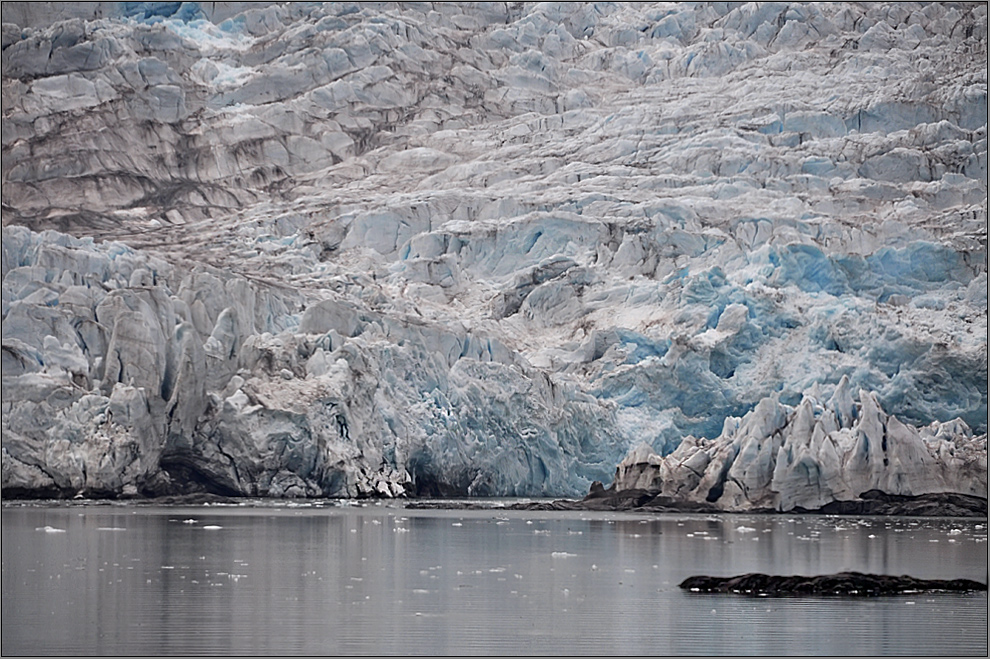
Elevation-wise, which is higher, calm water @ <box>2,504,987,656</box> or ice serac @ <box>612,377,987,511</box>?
ice serac @ <box>612,377,987,511</box>

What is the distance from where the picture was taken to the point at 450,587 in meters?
12.0

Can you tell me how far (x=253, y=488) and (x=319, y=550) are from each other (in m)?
6.87

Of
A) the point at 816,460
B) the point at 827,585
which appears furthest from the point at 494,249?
the point at 827,585

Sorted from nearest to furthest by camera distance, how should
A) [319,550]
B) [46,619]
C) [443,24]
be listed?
1. [46,619]
2. [319,550]
3. [443,24]

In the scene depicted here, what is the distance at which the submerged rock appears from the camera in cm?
1158

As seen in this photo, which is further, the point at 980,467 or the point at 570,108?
the point at 570,108

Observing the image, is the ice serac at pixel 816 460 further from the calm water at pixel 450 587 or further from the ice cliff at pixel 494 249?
the calm water at pixel 450 587

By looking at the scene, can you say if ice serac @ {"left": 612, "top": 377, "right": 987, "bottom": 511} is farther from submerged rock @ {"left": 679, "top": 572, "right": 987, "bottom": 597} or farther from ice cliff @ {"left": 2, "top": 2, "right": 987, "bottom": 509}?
submerged rock @ {"left": 679, "top": 572, "right": 987, "bottom": 597}

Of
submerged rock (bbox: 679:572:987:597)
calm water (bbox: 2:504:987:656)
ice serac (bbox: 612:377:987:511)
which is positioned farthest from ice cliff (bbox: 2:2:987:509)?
submerged rock (bbox: 679:572:987:597)

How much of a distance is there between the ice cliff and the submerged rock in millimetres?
7712

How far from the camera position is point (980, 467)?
814 inches

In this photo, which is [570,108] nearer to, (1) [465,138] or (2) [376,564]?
(1) [465,138]

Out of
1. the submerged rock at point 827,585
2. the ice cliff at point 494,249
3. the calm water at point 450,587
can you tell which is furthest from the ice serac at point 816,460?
the submerged rock at point 827,585

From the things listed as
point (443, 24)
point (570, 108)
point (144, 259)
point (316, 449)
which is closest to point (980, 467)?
point (316, 449)
